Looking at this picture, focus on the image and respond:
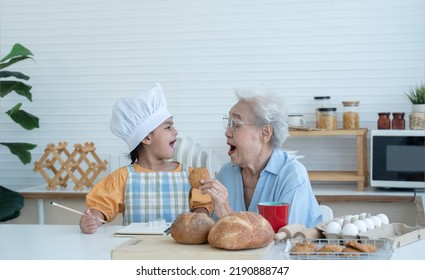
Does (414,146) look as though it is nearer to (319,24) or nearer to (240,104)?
(319,24)

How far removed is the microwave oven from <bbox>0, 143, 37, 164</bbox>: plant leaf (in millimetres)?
2105

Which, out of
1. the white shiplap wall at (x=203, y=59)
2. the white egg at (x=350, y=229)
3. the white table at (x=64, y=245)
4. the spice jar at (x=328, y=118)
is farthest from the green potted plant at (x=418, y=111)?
the white egg at (x=350, y=229)

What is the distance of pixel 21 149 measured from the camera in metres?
4.62

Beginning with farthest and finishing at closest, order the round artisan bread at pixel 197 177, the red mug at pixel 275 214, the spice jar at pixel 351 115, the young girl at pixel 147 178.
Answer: the spice jar at pixel 351 115 → the young girl at pixel 147 178 → the round artisan bread at pixel 197 177 → the red mug at pixel 275 214

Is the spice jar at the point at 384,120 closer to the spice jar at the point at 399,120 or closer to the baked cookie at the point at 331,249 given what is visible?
the spice jar at the point at 399,120

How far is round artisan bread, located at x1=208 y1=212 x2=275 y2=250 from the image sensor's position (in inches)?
75.5

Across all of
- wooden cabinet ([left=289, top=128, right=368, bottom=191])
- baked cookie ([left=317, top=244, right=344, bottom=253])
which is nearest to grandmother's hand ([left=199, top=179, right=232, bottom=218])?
baked cookie ([left=317, top=244, right=344, bottom=253])

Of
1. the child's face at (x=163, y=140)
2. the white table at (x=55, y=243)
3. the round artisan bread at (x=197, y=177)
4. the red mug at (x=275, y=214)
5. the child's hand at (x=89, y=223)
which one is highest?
the child's face at (x=163, y=140)

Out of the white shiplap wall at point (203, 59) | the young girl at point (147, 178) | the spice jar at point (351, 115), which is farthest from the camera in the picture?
the white shiplap wall at point (203, 59)

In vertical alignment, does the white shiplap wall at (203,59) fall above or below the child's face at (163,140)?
above

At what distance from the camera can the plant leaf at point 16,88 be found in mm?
4558

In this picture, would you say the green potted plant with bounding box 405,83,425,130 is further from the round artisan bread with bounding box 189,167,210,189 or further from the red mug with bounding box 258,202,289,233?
the red mug with bounding box 258,202,289,233

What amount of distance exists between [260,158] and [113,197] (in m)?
0.60

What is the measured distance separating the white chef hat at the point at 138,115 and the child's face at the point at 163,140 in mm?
36
